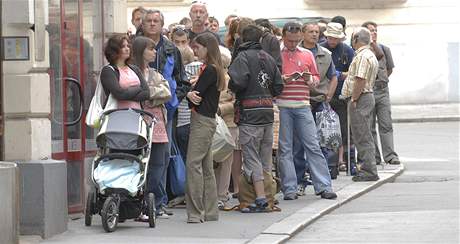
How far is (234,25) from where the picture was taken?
14.0 m

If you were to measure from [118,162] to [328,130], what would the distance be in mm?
5019

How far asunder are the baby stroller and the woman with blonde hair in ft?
2.39

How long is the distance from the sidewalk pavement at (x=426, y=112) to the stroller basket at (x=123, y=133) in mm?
19893

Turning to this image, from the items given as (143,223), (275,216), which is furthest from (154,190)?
(275,216)

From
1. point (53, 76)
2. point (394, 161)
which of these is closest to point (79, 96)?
point (53, 76)

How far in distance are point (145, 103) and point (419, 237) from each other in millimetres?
2837

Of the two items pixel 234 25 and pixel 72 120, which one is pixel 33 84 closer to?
pixel 72 120

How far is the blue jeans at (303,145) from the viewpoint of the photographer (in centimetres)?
1408

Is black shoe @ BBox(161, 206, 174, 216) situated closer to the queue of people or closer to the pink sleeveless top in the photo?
the queue of people

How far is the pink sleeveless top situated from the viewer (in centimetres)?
1169

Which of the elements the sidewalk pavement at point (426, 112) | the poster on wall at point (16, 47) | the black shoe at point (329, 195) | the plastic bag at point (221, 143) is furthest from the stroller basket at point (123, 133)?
the sidewalk pavement at point (426, 112)

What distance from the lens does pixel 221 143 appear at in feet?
43.1

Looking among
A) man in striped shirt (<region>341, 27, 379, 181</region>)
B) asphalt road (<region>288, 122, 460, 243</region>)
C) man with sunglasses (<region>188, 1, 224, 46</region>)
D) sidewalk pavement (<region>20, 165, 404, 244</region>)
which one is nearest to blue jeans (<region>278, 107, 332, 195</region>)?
sidewalk pavement (<region>20, 165, 404, 244</region>)

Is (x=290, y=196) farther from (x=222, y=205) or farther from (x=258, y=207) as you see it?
(x=258, y=207)
